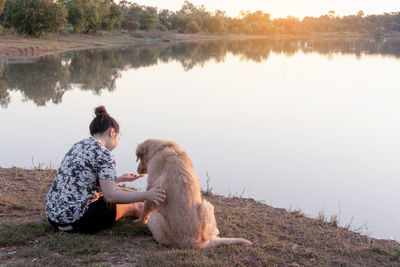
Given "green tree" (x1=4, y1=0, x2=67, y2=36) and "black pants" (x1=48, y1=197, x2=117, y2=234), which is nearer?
"black pants" (x1=48, y1=197, x2=117, y2=234)

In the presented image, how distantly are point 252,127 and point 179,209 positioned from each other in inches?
338

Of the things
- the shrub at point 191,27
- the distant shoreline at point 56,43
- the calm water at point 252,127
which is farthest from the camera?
the shrub at point 191,27

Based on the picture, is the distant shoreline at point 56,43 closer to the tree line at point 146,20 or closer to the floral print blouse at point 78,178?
the tree line at point 146,20

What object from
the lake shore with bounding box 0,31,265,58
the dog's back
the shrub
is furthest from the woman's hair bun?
the shrub

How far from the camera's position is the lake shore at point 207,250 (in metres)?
3.70

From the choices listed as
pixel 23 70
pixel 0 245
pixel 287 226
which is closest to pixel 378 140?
pixel 287 226

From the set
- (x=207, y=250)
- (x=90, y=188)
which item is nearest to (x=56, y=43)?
(x=90, y=188)

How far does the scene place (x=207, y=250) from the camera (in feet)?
12.9

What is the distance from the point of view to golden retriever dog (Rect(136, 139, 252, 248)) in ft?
12.7

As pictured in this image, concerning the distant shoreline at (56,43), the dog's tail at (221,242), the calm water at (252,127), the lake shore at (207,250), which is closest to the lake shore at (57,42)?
the distant shoreline at (56,43)

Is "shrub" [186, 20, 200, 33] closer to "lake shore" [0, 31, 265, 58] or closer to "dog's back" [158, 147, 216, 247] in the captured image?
"lake shore" [0, 31, 265, 58]

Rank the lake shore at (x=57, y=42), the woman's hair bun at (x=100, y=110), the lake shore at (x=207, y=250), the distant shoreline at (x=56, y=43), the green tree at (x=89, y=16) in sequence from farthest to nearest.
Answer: the green tree at (x=89, y=16) → the lake shore at (x=57, y=42) → the distant shoreline at (x=56, y=43) → the woman's hair bun at (x=100, y=110) → the lake shore at (x=207, y=250)

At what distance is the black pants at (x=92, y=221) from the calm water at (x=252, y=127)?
3164mm

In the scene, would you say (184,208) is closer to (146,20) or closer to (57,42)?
(57,42)
